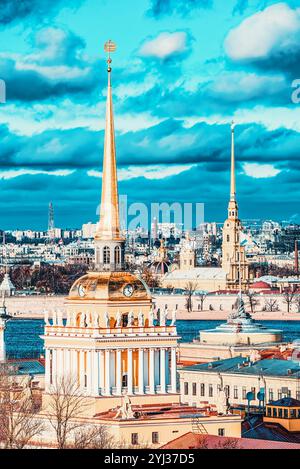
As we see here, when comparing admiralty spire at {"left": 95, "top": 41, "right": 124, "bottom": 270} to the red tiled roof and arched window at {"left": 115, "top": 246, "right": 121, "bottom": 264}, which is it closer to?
arched window at {"left": 115, "top": 246, "right": 121, "bottom": 264}

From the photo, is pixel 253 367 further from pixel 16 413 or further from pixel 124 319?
pixel 16 413

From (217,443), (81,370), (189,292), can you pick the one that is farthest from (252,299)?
(217,443)

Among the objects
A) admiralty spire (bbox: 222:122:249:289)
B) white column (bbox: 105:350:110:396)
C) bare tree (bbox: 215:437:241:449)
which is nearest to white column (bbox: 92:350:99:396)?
white column (bbox: 105:350:110:396)

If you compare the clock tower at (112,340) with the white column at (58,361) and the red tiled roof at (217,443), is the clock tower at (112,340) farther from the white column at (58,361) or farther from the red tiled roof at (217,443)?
the red tiled roof at (217,443)

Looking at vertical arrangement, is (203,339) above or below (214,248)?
below
